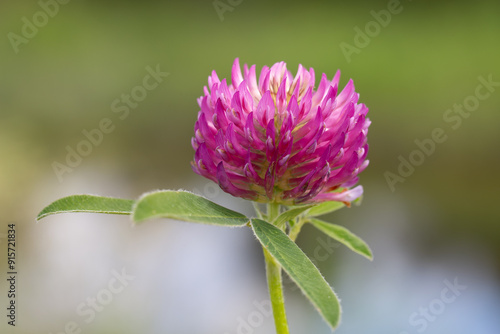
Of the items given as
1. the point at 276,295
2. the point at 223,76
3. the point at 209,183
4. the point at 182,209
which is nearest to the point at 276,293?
the point at 276,295

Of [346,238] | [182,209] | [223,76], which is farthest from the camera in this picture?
[223,76]

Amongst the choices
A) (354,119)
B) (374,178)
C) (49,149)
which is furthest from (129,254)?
(354,119)

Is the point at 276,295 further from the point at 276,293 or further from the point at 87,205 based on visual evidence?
the point at 87,205

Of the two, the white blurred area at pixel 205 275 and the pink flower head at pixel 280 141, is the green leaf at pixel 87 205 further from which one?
the white blurred area at pixel 205 275

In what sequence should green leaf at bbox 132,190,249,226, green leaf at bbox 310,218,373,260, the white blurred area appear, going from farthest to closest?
the white blurred area
green leaf at bbox 310,218,373,260
green leaf at bbox 132,190,249,226

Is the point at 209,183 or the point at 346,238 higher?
the point at 209,183

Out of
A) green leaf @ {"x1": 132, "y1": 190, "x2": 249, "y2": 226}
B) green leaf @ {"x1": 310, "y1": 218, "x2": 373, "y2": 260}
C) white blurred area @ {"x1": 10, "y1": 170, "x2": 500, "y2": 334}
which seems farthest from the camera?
white blurred area @ {"x1": 10, "y1": 170, "x2": 500, "y2": 334}

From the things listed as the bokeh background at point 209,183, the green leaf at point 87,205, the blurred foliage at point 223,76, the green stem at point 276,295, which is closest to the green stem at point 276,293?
the green stem at point 276,295

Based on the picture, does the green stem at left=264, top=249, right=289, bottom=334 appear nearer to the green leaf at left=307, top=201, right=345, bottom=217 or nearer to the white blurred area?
the green leaf at left=307, top=201, right=345, bottom=217

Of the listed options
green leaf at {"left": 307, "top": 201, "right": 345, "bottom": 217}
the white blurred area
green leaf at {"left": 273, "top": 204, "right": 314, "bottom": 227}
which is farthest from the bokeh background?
green leaf at {"left": 273, "top": 204, "right": 314, "bottom": 227}
